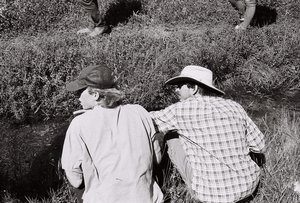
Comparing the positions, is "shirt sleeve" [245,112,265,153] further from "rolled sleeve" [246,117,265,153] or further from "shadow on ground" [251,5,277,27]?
"shadow on ground" [251,5,277,27]

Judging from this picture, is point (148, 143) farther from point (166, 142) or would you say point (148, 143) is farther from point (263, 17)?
point (263, 17)

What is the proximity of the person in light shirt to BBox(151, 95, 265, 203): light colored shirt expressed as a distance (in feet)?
1.07

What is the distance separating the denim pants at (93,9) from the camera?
229 inches

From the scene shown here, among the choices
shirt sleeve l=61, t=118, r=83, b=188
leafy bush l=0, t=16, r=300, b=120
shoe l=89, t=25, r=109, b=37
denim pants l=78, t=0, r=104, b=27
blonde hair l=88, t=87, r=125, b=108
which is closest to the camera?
shirt sleeve l=61, t=118, r=83, b=188

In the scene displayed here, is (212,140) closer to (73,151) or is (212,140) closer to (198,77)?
(198,77)

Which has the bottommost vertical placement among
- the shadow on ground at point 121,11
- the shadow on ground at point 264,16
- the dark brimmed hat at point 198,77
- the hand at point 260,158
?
the hand at point 260,158

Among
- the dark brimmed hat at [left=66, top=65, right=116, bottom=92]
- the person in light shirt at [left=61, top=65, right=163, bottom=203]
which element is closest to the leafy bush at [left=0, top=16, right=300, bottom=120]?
the dark brimmed hat at [left=66, top=65, right=116, bottom=92]

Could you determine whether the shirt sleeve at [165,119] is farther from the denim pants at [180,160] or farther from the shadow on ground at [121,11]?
the shadow on ground at [121,11]

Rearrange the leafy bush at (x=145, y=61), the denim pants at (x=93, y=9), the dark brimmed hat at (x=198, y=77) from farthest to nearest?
the denim pants at (x=93, y=9) < the leafy bush at (x=145, y=61) < the dark brimmed hat at (x=198, y=77)

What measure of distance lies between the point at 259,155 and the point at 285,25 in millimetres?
3740

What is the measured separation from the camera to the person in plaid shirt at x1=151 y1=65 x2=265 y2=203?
2.88 metres

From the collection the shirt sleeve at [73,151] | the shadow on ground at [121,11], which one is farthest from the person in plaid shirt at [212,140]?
the shadow on ground at [121,11]

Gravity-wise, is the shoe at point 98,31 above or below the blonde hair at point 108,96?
below

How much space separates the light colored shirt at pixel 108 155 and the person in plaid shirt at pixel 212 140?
1.23 ft
